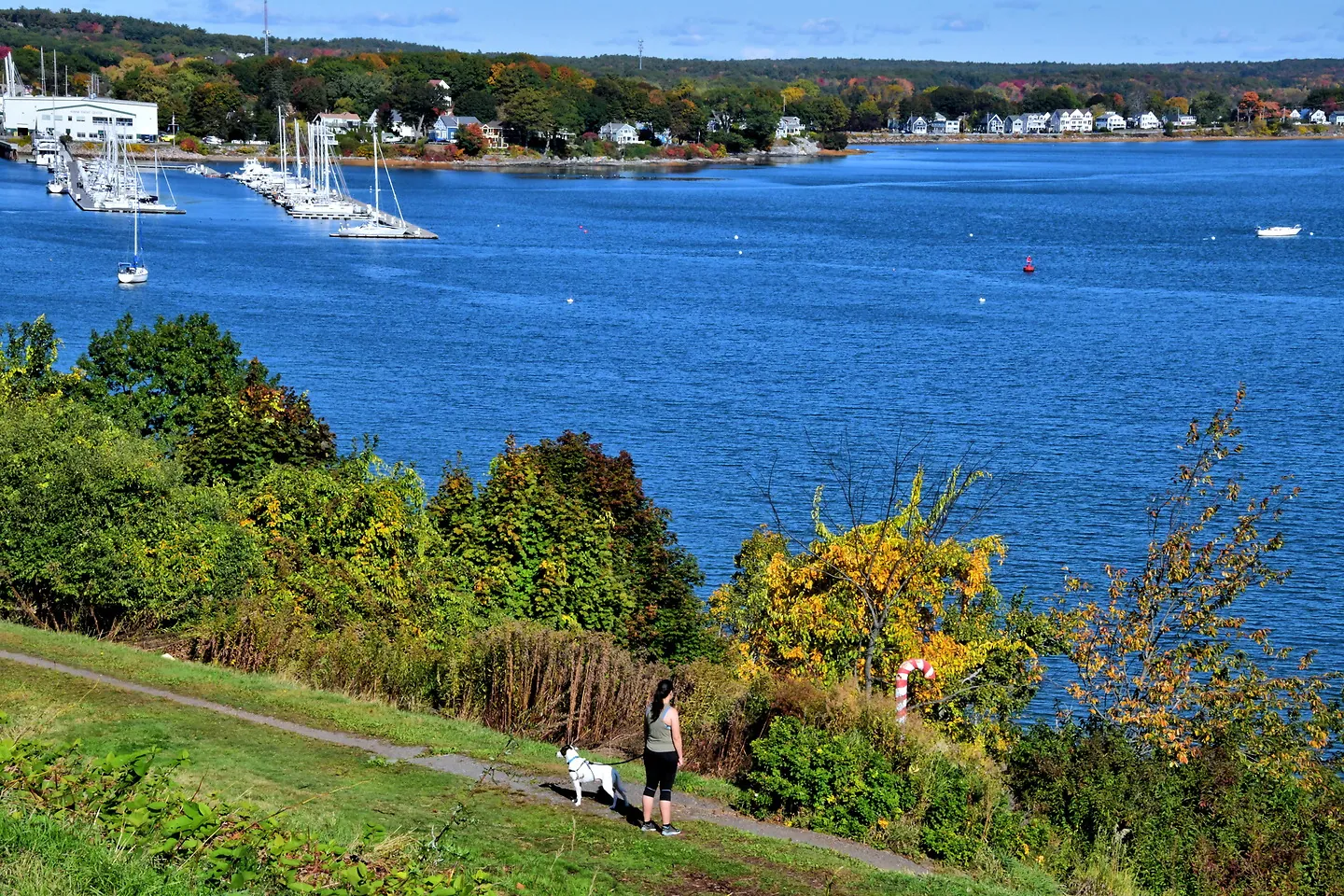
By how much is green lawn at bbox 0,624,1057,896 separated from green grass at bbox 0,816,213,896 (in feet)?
0.56

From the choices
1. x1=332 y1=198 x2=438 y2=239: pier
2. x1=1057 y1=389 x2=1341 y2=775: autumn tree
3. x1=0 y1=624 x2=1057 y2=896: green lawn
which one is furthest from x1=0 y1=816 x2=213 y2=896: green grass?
x1=332 y1=198 x2=438 y2=239: pier

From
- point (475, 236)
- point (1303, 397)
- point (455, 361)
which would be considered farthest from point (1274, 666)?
point (475, 236)

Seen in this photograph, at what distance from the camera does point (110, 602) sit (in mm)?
23188

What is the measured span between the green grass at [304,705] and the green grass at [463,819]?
101 centimetres

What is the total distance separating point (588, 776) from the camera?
14.6 metres

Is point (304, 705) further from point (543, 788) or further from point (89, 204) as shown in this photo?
point (89, 204)

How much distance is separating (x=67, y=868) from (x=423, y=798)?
210 inches

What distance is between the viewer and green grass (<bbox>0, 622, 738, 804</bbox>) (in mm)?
16641

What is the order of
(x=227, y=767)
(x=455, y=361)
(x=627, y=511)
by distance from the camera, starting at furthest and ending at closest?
(x=455, y=361) < (x=627, y=511) < (x=227, y=767)

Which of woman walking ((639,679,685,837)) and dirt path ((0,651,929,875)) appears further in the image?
dirt path ((0,651,929,875))

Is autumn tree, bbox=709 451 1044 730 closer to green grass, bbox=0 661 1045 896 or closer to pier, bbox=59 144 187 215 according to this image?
green grass, bbox=0 661 1045 896

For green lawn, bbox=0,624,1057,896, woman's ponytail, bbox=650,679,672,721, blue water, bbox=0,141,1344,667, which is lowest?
blue water, bbox=0,141,1344,667

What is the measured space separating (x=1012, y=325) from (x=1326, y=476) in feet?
104

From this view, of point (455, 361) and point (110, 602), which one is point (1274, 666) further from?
point (455, 361)
